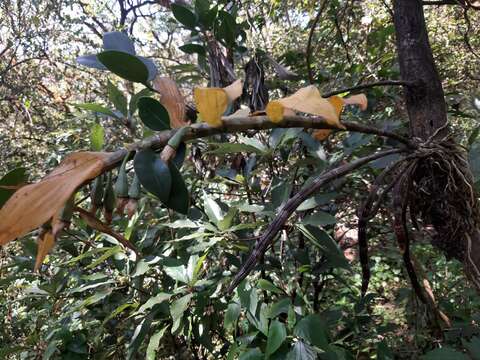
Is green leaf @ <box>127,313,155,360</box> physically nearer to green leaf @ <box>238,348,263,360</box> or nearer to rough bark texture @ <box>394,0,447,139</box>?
green leaf @ <box>238,348,263,360</box>

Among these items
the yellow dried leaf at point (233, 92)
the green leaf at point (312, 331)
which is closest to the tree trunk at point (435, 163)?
the green leaf at point (312, 331)

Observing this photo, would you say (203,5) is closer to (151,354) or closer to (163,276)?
(163,276)

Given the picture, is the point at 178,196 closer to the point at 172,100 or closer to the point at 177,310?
the point at 172,100

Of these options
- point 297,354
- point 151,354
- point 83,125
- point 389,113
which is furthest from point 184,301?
point 83,125

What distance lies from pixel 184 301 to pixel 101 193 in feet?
1.78

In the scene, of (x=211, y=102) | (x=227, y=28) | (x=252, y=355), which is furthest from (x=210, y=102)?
(x=227, y=28)

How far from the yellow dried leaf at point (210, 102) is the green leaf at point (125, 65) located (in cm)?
11

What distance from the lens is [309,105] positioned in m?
0.28

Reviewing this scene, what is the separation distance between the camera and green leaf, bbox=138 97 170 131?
0.37 meters

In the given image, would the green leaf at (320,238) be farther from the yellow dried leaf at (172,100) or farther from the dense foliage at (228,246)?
the yellow dried leaf at (172,100)

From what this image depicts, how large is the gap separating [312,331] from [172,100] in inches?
19.4

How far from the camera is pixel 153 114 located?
37 centimetres

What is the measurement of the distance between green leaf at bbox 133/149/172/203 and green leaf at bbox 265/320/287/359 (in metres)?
0.46

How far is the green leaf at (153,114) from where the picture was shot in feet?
1.20
